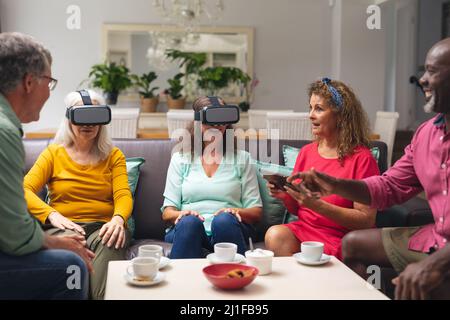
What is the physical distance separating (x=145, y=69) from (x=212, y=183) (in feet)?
11.9

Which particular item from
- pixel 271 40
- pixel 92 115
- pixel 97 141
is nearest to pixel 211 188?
pixel 97 141

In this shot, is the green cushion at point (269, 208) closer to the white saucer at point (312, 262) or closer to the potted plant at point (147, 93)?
the white saucer at point (312, 262)

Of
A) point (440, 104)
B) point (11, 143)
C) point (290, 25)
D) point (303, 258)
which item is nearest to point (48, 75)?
point (11, 143)

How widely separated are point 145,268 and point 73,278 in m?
0.21

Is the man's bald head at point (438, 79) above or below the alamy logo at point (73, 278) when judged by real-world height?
above

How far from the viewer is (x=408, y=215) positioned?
240 cm

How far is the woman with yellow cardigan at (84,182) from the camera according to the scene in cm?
228

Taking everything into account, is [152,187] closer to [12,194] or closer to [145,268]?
[145,268]

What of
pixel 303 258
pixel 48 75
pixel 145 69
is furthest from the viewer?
pixel 145 69

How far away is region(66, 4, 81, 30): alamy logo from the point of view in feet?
18.7

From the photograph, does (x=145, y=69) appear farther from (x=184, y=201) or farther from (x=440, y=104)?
(x=440, y=104)

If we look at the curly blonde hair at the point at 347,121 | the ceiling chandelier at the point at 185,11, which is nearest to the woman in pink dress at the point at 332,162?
the curly blonde hair at the point at 347,121

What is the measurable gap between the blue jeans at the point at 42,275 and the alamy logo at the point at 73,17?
4.59 meters

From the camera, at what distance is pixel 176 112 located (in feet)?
13.9
